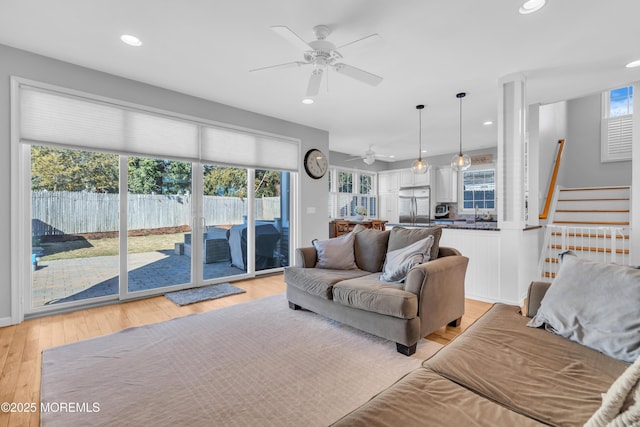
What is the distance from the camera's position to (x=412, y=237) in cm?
305

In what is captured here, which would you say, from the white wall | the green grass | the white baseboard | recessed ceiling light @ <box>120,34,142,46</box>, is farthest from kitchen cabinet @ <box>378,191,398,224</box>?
the white baseboard

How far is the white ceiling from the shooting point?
2316 millimetres

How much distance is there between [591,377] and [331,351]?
62.6 inches

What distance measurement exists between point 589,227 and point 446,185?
4.25 metres

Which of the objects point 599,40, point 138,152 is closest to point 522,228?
point 599,40

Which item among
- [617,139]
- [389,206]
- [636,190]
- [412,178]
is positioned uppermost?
[617,139]

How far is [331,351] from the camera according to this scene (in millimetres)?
2355

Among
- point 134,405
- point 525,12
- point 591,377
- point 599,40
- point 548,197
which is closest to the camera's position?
point 591,377

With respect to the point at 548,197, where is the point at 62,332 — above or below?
below

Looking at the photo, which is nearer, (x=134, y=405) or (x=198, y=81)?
(x=134, y=405)

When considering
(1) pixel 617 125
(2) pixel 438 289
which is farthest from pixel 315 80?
(1) pixel 617 125

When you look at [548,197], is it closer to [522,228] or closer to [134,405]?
[522,228]

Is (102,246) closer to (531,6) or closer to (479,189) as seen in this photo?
(531,6)

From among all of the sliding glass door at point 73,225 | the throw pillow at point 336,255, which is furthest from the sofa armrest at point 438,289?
the sliding glass door at point 73,225
